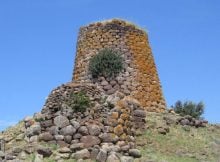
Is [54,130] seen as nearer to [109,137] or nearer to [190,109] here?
[109,137]

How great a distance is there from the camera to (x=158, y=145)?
73.2 ft

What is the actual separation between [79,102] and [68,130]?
1.19 metres

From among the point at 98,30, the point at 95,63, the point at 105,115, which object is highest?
the point at 98,30

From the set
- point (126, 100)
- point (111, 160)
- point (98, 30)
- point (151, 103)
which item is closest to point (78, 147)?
point (111, 160)

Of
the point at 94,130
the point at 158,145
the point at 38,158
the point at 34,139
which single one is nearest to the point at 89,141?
the point at 94,130

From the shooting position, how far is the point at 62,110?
21484mm

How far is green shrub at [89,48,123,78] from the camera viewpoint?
27.1 metres

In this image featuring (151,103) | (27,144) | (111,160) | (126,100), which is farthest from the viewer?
(151,103)

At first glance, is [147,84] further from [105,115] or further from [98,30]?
[105,115]

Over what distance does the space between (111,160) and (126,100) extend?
4.28 meters

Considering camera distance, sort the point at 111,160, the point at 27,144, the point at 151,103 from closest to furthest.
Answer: the point at 111,160, the point at 27,144, the point at 151,103

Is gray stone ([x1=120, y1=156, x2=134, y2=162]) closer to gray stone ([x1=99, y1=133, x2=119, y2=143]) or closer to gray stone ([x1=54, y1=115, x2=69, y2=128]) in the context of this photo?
gray stone ([x1=99, y1=133, x2=119, y2=143])

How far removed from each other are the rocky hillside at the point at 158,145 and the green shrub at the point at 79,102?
1597 millimetres

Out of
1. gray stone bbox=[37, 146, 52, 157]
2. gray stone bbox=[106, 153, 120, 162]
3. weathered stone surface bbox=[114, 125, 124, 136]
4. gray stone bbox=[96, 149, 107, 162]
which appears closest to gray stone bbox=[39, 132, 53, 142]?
gray stone bbox=[37, 146, 52, 157]
